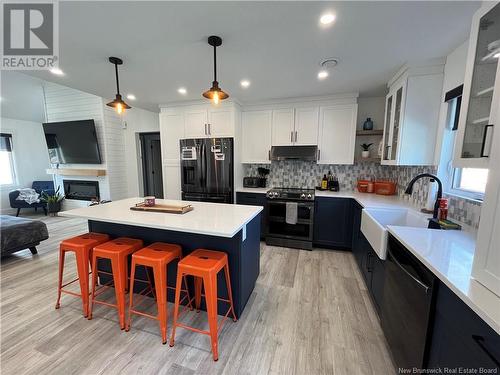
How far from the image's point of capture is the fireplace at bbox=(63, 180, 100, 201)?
198 inches

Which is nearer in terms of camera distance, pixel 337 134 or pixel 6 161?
pixel 337 134

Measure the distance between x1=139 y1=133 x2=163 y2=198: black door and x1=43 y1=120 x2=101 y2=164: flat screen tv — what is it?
102 centimetres

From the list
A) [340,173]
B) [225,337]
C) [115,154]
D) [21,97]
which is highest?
[21,97]

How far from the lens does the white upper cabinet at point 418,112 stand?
2.20 m

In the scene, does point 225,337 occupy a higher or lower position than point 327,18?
lower

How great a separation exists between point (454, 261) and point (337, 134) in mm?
2631

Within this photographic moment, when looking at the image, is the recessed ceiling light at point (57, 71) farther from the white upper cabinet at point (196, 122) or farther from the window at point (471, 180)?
the window at point (471, 180)

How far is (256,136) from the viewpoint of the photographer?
376 centimetres

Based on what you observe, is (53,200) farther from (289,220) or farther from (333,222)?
(333,222)

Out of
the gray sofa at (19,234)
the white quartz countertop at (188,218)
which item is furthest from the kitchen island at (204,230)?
the gray sofa at (19,234)

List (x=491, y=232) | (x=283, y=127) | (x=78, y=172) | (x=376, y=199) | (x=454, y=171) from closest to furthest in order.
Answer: (x=491, y=232)
(x=454, y=171)
(x=376, y=199)
(x=283, y=127)
(x=78, y=172)

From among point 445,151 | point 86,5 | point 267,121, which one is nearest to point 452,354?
point 445,151

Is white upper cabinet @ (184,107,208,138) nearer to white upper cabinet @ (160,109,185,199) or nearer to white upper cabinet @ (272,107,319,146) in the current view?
white upper cabinet @ (160,109,185,199)

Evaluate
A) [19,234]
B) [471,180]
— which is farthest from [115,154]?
[471,180]
